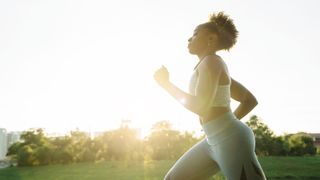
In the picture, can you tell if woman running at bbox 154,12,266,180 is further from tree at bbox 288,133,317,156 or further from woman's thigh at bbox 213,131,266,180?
tree at bbox 288,133,317,156

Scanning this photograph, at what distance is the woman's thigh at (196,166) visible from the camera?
3303mm

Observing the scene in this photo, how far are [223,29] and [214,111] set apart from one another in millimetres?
699

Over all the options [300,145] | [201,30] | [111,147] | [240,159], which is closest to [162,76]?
[201,30]

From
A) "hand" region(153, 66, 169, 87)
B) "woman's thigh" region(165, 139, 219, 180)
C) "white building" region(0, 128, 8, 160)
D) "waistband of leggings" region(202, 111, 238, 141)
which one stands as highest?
"white building" region(0, 128, 8, 160)

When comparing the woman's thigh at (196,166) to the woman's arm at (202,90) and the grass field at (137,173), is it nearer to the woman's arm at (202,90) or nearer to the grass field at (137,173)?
the woman's arm at (202,90)

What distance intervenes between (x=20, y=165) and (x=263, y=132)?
806 inches

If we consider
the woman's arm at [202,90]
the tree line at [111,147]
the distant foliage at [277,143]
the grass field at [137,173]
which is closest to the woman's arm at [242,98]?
the woman's arm at [202,90]

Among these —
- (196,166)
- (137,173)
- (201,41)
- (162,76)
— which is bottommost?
(137,173)

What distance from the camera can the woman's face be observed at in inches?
127

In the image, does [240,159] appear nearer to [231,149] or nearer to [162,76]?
[231,149]

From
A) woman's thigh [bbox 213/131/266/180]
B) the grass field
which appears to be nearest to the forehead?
woman's thigh [bbox 213/131/266/180]

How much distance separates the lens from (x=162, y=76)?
9.91 feet

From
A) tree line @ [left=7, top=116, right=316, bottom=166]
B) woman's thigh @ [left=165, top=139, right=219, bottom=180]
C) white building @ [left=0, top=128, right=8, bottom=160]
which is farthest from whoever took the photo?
white building @ [left=0, top=128, right=8, bottom=160]

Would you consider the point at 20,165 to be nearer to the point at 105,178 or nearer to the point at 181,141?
the point at 181,141
